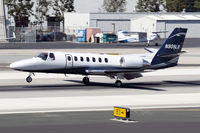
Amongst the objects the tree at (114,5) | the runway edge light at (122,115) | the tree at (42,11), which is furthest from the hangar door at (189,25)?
the runway edge light at (122,115)

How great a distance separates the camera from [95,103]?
27609 millimetres

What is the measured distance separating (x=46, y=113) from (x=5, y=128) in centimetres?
406

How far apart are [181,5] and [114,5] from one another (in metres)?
23.5

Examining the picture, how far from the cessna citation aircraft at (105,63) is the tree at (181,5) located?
110m

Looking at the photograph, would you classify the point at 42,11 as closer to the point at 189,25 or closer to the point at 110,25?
the point at 110,25

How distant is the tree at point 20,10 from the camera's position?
128 meters

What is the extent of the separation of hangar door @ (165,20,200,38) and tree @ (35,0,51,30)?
110 feet

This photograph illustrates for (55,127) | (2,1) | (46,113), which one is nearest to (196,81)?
(46,113)

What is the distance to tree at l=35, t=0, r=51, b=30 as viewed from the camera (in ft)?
427

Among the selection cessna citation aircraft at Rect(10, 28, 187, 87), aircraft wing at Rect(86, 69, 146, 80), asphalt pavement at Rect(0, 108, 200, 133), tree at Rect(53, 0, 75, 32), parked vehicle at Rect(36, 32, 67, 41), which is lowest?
parked vehicle at Rect(36, 32, 67, 41)

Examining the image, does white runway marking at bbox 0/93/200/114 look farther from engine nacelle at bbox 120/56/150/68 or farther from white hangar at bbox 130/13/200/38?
white hangar at bbox 130/13/200/38

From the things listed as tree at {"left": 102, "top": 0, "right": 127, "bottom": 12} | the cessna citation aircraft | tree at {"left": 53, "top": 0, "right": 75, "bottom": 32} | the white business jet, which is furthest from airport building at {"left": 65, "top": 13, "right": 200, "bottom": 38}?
the cessna citation aircraft

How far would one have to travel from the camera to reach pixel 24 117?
2303 cm

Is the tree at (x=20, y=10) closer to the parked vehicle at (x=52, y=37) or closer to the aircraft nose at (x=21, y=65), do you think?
the parked vehicle at (x=52, y=37)
